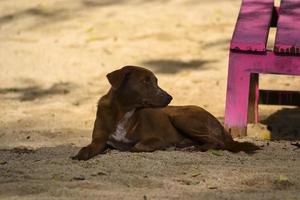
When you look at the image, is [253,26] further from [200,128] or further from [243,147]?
[243,147]

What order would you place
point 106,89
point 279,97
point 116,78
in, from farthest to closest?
point 106,89, point 279,97, point 116,78

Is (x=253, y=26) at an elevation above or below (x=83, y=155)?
above

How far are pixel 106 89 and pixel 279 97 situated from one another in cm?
254

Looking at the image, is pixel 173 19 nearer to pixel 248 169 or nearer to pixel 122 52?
pixel 122 52

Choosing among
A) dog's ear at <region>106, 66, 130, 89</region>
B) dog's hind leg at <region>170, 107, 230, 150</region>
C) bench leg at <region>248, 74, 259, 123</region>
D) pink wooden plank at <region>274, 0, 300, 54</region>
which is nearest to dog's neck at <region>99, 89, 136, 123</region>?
dog's ear at <region>106, 66, 130, 89</region>

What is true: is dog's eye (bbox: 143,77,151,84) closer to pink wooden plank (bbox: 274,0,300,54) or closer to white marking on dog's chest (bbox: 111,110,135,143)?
white marking on dog's chest (bbox: 111,110,135,143)

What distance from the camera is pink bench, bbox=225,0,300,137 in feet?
24.3

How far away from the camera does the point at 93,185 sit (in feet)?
17.6

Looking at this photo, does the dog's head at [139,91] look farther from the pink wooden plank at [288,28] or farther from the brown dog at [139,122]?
the pink wooden plank at [288,28]

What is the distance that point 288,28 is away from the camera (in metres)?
7.70

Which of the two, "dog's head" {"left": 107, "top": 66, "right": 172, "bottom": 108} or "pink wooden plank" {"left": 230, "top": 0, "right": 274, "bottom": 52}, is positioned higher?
"pink wooden plank" {"left": 230, "top": 0, "right": 274, "bottom": 52}

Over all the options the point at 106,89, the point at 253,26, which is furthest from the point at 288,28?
the point at 106,89

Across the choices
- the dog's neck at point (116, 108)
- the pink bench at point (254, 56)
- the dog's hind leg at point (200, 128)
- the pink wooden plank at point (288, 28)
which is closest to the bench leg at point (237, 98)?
the pink bench at point (254, 56)

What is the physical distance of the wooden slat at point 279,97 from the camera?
26.8 feet
